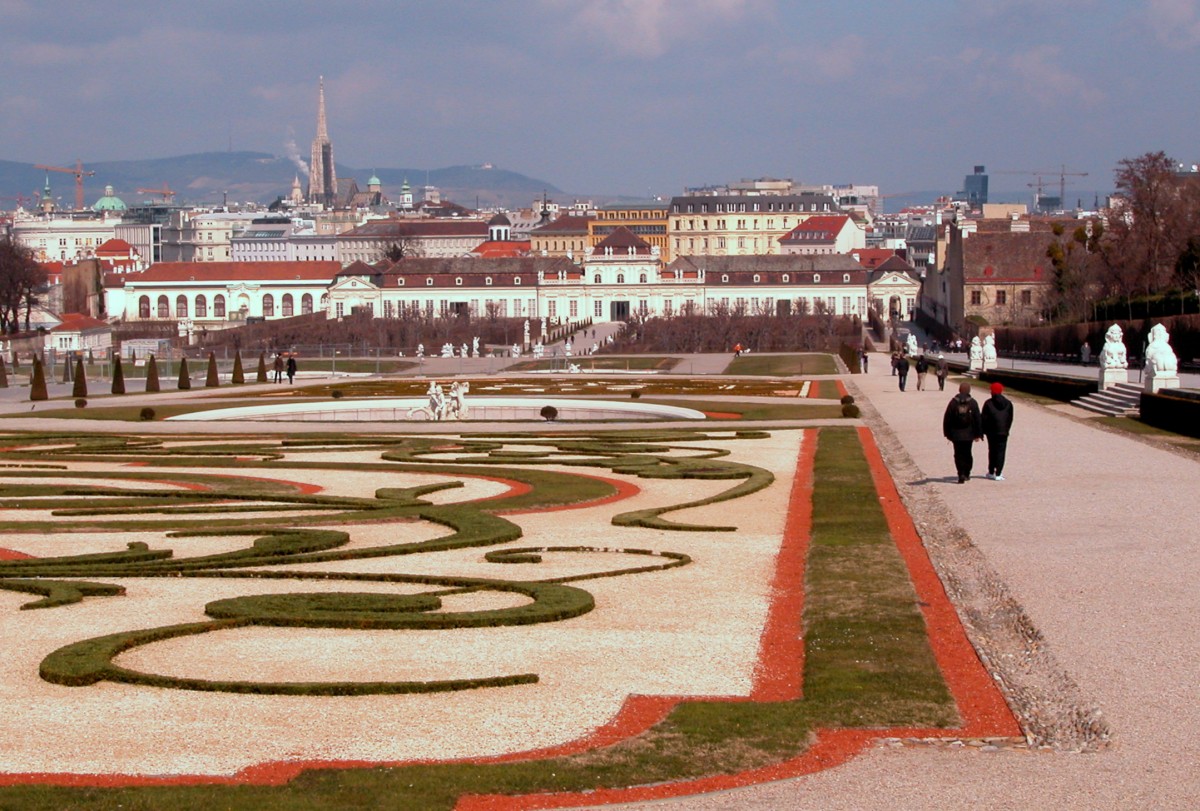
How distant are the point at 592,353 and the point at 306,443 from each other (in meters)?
50.1

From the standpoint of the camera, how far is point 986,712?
7902 millimetres

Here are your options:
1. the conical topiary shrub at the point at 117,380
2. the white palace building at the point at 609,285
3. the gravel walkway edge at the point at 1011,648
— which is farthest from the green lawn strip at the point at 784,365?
the gravel walkway edge at the point at 1011,648

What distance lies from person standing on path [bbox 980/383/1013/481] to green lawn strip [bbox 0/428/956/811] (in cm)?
572

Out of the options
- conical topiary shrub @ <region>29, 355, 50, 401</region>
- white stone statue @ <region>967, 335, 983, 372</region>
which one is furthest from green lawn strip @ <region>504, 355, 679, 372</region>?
conical topiary shrub @ <region>29, 355, 50, 401</region>

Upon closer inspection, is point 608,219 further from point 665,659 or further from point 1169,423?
point 665,659

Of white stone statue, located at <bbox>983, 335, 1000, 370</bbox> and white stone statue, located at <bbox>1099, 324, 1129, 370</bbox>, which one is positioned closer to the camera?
white stone statue, located at <bbox>1099, 324, 1129, 370</bbox>

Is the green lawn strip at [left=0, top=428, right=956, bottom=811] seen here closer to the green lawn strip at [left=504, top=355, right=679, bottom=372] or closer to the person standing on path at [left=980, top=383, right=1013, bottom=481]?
the person standing on path at [left=980, top=383, right=1013, bottom=481]

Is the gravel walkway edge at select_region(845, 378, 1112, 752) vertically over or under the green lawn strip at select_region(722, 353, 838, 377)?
over

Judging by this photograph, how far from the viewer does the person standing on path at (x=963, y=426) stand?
16.3 m

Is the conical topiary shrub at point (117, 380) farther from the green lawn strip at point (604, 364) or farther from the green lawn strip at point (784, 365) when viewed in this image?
the green lawn strip at point (784, 365)

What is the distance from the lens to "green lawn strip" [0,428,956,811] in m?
6.67

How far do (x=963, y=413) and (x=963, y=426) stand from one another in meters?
0.15

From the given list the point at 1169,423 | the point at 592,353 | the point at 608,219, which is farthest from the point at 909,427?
the point at 608,219

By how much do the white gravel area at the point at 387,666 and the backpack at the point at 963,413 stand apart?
3899 mm
